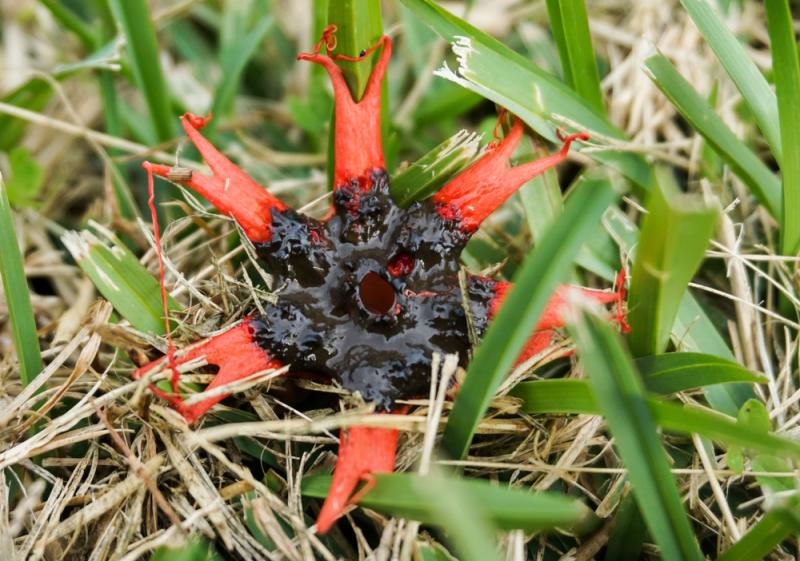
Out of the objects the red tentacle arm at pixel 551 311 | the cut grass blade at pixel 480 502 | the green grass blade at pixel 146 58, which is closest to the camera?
the cut grass blade at pixel 480 502

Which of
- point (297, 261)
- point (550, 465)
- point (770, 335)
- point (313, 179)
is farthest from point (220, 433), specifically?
point (770, 335)

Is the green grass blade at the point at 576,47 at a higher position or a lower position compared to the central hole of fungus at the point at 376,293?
higher

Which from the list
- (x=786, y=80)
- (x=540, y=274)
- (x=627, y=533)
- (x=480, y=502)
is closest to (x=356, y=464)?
(x=480, y=502)

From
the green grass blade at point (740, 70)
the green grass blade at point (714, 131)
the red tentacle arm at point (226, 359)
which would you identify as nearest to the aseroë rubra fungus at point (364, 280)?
the red tentacle arm at point (226, 359)

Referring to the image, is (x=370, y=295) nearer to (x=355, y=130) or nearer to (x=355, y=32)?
(x=355, y=130)

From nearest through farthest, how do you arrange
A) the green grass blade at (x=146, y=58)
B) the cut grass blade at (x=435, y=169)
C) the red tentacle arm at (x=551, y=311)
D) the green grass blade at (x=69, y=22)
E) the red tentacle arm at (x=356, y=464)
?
1. the red tentacle arm at (x=356, y=464)
2. the red tentacle arm at (x=551, y=311)
3. the cut grass blade at (x=435, y=169)
4. the green grass blade at (x=146, y=58)
5. the green grass blade at (x=69, y=22)

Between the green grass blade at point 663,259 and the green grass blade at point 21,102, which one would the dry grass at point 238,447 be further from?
the green grass blade at point 21,102
